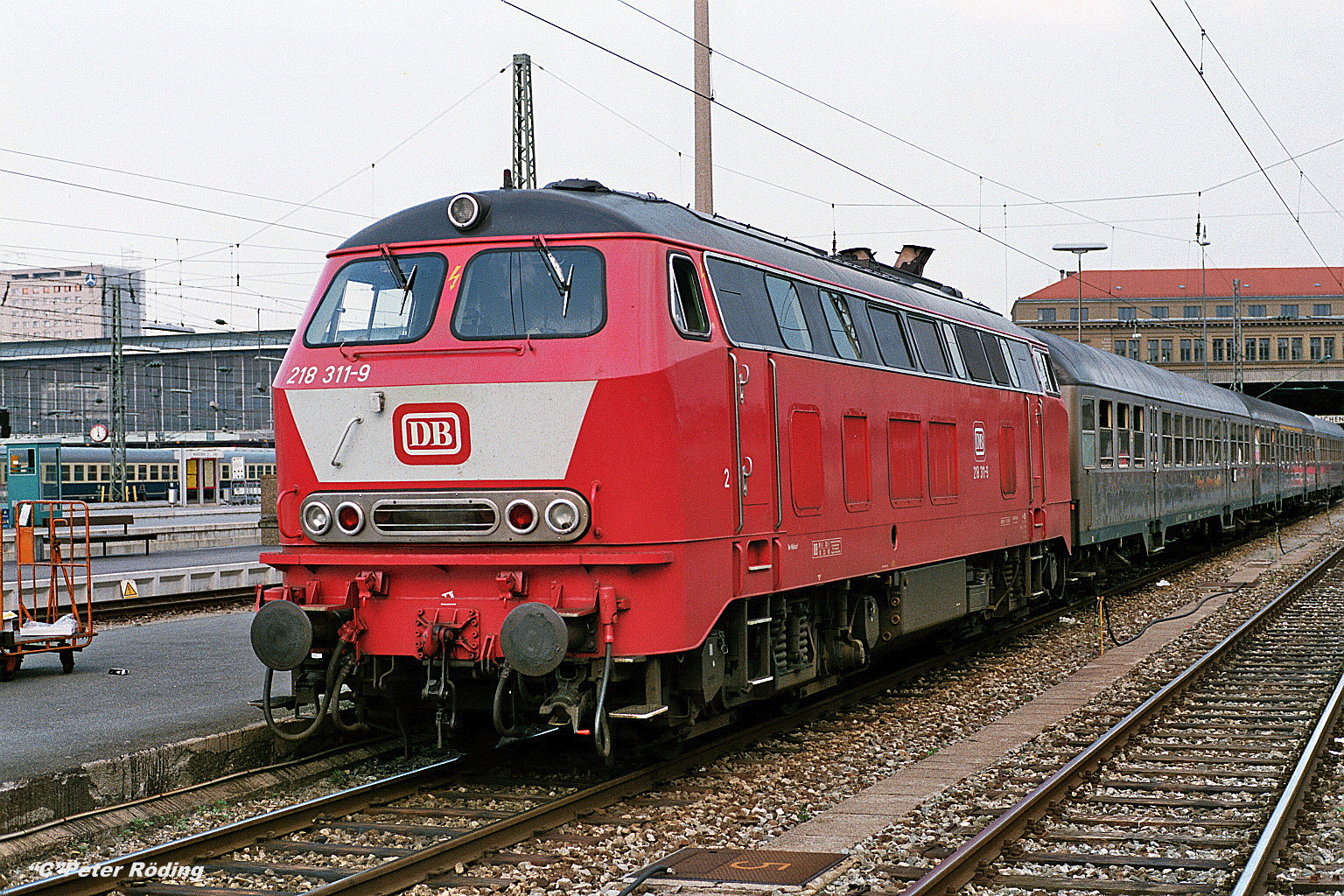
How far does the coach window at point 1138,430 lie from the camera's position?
883 inches

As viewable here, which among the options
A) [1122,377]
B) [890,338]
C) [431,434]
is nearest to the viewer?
[431,434]

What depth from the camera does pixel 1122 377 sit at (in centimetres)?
2266

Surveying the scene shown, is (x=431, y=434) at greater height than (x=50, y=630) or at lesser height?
greater

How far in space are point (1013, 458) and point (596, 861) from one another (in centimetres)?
921

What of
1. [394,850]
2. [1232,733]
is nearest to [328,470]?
[394,850]

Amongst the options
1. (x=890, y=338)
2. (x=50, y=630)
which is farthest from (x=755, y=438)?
(x=50, y=630)

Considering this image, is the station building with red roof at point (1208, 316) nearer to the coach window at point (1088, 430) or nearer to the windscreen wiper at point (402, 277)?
the coach window at point (1088, 430)

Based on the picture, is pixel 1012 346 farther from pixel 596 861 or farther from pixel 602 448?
pixel 596 861

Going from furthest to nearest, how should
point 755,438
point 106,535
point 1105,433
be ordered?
point 106,535, point 1105,433, point 755,438

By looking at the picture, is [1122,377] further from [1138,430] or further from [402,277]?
[402,277]

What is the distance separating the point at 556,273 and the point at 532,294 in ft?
0.67

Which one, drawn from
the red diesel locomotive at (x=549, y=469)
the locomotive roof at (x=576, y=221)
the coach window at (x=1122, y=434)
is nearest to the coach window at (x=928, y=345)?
the locomotive roof at (x=576, y=221)

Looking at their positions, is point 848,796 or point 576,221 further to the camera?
point 848,796

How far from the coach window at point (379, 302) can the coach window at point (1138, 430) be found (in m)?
16.5
